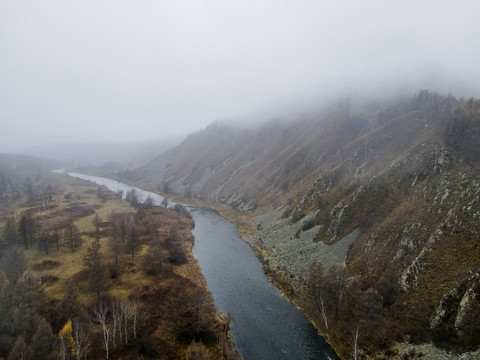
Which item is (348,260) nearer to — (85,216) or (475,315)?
(475,315)

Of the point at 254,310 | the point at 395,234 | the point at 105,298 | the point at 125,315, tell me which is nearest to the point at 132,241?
the point at 105,298

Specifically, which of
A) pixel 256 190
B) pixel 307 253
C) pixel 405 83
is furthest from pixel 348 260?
pixel 405 83

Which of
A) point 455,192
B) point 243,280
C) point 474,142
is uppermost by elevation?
point 474,142

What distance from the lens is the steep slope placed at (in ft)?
107

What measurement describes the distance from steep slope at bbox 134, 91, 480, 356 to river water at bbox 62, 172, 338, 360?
328cm

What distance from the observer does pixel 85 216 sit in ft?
340

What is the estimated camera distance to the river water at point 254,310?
3431cm

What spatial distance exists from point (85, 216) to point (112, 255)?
5271 centimetres

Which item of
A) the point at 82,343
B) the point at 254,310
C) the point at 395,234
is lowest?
the point at 254,310

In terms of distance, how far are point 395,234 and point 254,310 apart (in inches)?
1127

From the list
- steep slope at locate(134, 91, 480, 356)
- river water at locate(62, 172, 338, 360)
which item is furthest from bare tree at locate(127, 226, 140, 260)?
steep slope at locate(134, 91, 480, 356)

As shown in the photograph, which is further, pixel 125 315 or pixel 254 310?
Result: pixel 254 310

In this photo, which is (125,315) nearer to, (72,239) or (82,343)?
(82,343)

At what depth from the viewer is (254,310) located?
43.2m
